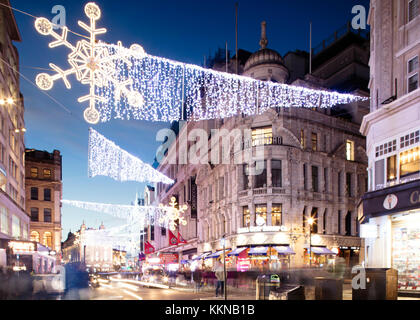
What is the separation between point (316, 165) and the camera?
43844mm

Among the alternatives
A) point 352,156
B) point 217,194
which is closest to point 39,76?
point 217,194

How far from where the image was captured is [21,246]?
1190 inches

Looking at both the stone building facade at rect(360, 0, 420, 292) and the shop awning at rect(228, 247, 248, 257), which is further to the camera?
the shop awning at rect(228, 247, 248, 257)

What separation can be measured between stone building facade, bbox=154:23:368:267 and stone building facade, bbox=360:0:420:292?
1882cm

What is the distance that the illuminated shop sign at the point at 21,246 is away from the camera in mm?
29212

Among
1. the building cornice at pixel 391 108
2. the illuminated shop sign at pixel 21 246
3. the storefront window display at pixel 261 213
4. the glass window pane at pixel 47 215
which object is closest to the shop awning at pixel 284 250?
the storefront window display at pixel 261 213

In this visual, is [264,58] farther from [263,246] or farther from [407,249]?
[407,249]

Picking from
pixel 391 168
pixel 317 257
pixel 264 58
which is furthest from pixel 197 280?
pixel 264 58

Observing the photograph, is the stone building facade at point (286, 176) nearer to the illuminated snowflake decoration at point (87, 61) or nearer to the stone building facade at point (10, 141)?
the stone building facade at point (10, 141)

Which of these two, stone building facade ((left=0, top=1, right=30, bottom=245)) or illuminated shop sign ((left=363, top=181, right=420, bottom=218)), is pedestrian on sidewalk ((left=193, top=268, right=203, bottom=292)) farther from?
stone building facade ((left=0, top=1, right=30, bottom=245))

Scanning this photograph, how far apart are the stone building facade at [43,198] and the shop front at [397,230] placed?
58615mm

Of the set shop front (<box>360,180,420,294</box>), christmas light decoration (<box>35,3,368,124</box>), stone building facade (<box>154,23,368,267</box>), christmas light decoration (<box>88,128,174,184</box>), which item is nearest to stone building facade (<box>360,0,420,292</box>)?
shop front (<box>360,180,420,294</box>)

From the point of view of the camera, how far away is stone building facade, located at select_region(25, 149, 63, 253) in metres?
66.0

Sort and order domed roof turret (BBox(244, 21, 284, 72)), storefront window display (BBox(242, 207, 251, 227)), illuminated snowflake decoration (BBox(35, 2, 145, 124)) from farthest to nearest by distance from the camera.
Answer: domed roof turret (BBox(244, 21, 284, 72))
storefront window display (BBox(242, 207, 251, 227))
illuminated snowflake decoration (BBox(35, 2, 145, 124))
